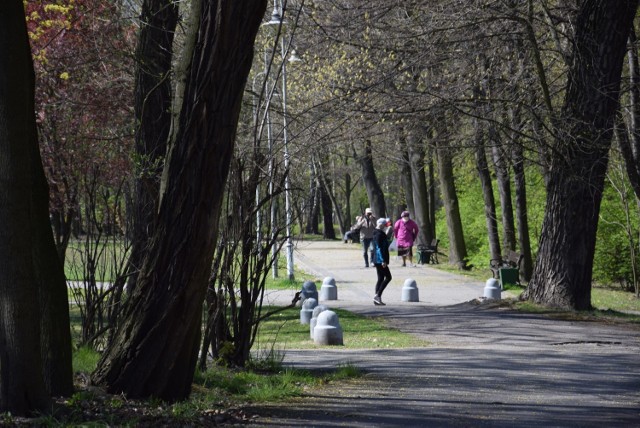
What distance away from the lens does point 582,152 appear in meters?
18.9

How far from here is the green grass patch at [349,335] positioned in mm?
15586

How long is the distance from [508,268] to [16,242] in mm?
22164

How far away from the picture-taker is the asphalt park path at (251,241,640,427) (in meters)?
8.47

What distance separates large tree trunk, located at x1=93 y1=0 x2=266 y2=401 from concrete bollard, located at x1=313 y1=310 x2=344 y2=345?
6.47 metres

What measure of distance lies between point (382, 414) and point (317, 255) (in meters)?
38.7

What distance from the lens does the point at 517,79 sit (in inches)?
808

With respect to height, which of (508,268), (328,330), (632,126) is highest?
(632,126)

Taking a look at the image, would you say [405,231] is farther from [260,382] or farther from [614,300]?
[260,382]

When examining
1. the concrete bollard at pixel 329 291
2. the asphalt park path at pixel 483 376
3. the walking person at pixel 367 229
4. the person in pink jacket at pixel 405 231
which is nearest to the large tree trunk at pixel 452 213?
the person in pink jacket at pixel 405 231

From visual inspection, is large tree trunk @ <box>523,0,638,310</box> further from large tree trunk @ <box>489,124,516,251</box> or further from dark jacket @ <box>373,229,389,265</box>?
large tree trunk @ <box>489,124,516,251</box>

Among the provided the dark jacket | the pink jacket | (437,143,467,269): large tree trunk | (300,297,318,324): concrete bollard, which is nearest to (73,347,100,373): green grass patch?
(300,297,318,324): concrete bollard

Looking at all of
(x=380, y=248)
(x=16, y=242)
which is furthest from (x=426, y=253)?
(x=16, y=242)

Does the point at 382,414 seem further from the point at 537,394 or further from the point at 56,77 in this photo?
the point at 56,77

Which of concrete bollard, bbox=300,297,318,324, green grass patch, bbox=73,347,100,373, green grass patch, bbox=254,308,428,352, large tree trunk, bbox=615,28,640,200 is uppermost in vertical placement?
large tree trunk, bbox=615,28,640,200
